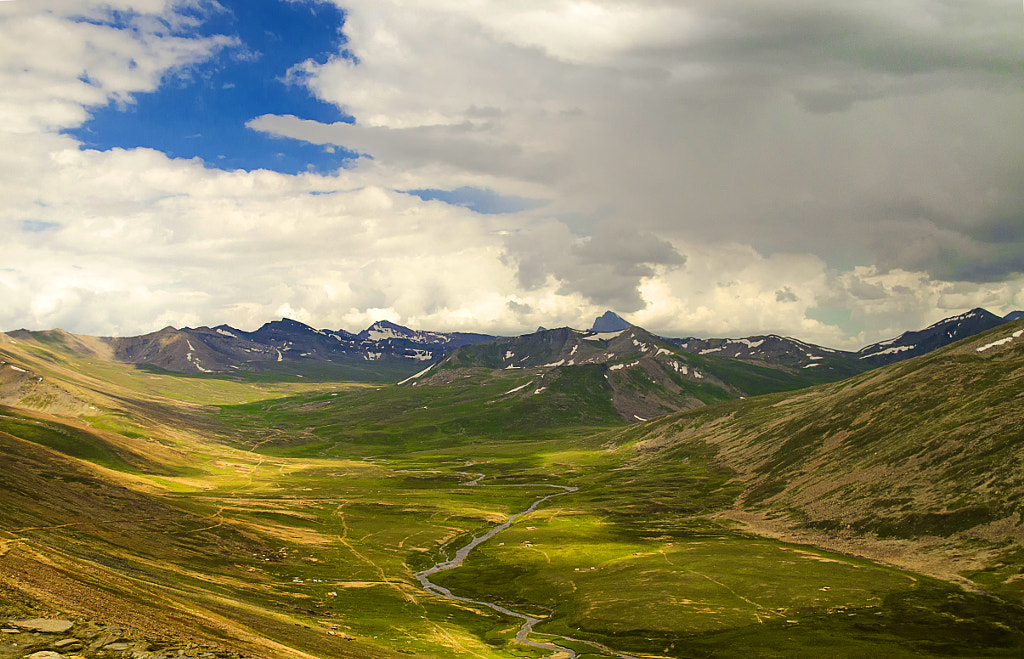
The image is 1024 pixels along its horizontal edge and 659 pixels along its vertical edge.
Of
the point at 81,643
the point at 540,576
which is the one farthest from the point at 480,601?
the point at 81,643

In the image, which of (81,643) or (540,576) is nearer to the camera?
(81,643)

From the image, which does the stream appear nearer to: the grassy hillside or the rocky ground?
the grassy hillside

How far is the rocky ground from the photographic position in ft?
160

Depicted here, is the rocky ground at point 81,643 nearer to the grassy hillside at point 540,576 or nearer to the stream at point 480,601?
the grassy hillside at point 540,576

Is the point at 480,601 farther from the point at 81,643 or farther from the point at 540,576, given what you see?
the point at 81,643

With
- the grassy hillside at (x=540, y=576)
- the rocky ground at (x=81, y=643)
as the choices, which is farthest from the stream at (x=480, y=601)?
the rocky ground at (x=81, y=643)

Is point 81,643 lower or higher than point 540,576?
higher

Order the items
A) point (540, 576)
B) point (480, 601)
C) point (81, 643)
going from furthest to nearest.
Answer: point (540, 576) < point (480, 601) < point (81, 643)

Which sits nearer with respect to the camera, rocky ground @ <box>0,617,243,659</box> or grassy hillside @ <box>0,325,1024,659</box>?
rocky ground @ <box>0,617,243,659</box>

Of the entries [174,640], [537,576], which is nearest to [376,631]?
[174,640]

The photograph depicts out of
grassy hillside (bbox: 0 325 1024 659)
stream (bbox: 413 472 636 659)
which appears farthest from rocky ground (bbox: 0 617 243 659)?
stream (bbox: 413 472 636 659)

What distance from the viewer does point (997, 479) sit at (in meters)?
162

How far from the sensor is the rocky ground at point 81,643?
1921 inches

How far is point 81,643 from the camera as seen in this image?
51719mm
